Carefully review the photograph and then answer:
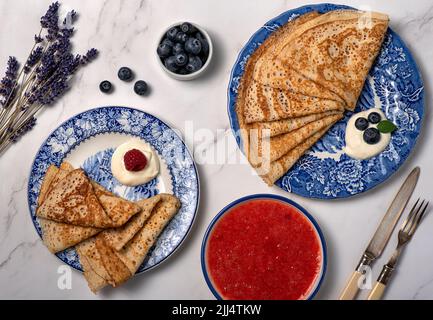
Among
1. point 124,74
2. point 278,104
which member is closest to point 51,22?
point 124,74

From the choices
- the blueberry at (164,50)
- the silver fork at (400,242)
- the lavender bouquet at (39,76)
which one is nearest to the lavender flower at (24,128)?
the lavender bouquet at (39,76)

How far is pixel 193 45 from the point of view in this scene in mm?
2959

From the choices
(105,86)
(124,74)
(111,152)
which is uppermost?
(124,74)

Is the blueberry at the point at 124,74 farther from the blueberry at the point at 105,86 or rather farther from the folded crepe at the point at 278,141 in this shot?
the folded crepe at the point at 278,141

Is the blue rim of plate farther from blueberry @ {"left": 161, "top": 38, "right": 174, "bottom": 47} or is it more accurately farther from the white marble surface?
blueberry @ {"left": 161, "top": 38, "right": 174, "bottom": 47}

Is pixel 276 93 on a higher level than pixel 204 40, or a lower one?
lower

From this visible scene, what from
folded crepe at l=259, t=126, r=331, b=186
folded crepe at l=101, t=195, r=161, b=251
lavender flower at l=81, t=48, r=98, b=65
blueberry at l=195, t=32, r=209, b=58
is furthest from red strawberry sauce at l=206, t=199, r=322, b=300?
lavender flower at l=81, t=48, r=98, b=65

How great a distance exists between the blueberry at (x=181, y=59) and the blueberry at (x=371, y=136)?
1066 millimetres

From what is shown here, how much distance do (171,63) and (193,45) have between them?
0.53ft

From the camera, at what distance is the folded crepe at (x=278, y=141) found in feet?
9.68

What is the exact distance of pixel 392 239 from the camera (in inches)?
123

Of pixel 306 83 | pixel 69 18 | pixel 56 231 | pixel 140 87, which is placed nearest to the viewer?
pixel 306 83

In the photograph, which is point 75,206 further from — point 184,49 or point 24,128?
point 184,49

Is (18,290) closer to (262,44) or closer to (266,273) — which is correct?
(266,273)
